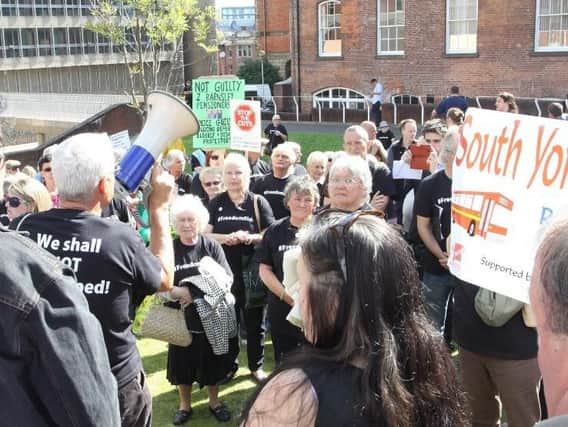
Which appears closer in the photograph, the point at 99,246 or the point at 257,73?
the point at 99,246

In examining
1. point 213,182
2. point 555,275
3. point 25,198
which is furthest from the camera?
point 213,182

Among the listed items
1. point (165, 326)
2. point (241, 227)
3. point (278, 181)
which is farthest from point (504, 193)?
point (278, 181)

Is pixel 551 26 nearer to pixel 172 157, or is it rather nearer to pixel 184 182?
pixel 184 182

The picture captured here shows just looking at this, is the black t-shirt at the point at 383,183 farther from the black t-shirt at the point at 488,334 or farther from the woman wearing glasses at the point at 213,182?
the black t-shirt at the point at 488,334

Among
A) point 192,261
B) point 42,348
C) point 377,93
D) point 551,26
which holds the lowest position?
point 192,261

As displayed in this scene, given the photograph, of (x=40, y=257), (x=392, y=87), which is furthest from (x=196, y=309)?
(x=392, y=87)

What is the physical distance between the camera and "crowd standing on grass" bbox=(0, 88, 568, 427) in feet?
5.86

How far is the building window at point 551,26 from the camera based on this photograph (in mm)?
21672

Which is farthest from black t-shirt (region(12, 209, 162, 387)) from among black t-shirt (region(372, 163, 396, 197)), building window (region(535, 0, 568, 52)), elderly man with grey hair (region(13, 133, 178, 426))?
building window (region(535, 0, 568, 52))

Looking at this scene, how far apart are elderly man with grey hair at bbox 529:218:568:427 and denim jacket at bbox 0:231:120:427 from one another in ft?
3.90

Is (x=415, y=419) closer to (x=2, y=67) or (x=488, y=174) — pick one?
(x=488, y=174)

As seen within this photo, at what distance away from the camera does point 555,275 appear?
4.26 ft

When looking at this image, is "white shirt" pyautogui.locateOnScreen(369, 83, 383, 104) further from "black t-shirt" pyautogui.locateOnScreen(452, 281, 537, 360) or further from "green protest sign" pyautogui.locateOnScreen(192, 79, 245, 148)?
"black t-shirt" pyautogui.locateOnScreen(452, 281, 537, 360)

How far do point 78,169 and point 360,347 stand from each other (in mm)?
1675
